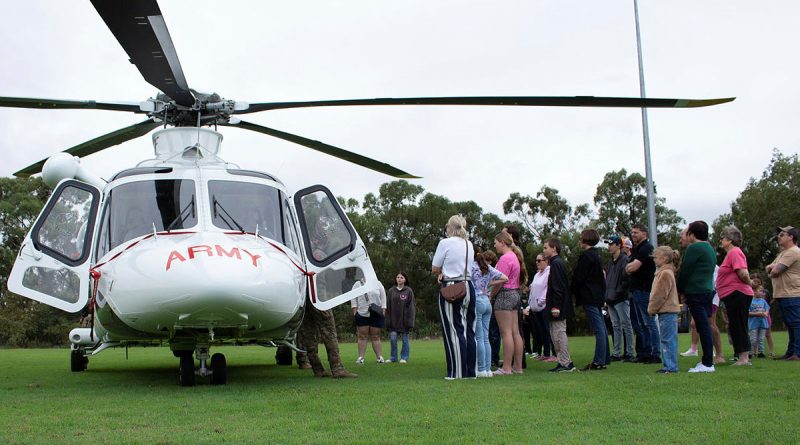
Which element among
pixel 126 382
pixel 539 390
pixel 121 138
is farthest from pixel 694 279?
pixel 121 138

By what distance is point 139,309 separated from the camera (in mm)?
7117

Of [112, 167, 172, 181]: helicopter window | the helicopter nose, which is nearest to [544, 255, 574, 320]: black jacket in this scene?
the helicopter nose

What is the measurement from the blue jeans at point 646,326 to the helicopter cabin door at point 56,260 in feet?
23.0

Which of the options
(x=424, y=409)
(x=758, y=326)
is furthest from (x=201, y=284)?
(x=758, y=326)

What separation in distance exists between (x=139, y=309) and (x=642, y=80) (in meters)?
22.4

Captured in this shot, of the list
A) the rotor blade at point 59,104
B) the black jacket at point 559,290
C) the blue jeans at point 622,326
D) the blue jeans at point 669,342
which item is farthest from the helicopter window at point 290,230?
the blue jeans at point 622,326

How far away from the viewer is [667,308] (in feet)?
29.0

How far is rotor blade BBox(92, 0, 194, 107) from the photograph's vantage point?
5793 millimetres

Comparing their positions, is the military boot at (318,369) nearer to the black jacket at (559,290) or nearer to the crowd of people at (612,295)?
the crowd of people at (612,295)

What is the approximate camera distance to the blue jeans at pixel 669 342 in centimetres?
873

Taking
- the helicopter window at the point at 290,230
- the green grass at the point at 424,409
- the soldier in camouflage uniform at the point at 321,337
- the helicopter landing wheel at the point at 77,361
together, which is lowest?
the green grass at the point at 424,409

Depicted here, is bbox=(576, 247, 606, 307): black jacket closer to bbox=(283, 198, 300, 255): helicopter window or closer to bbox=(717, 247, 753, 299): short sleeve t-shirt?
bbox=(717, 247, 753, 299): short sleeve t-shirt

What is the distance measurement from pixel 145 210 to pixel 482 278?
3943 millimetres

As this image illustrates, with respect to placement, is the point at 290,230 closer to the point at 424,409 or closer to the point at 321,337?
the point at 321,337
